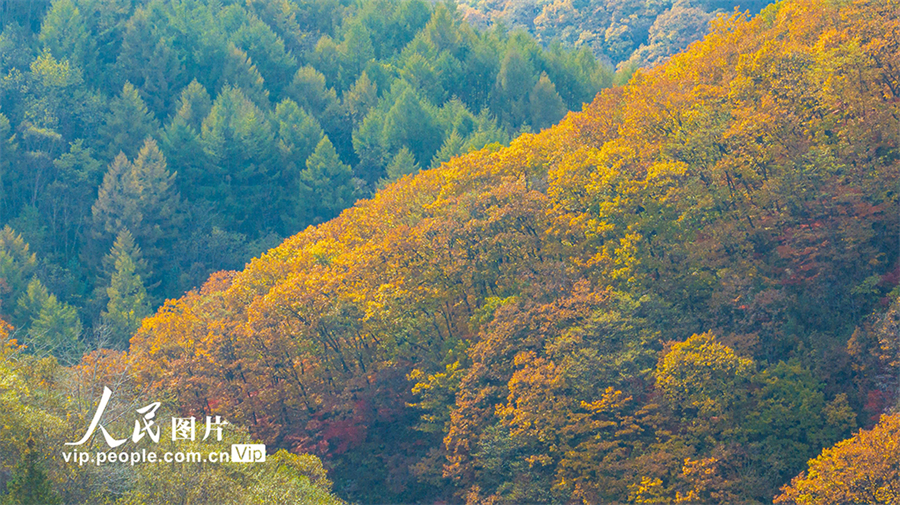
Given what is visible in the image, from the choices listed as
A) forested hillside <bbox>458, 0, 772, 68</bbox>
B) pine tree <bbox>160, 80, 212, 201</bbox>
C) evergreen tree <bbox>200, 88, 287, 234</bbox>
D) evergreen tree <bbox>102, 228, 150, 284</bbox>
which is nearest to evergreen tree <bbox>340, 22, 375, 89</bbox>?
forested hillside <bbox>458, 0, 772, 68</bbox>

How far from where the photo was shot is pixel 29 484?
21.7m

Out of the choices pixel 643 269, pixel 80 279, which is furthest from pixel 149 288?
pixel 643 269

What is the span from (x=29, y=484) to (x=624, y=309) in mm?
19956

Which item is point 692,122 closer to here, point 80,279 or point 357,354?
point 357,354

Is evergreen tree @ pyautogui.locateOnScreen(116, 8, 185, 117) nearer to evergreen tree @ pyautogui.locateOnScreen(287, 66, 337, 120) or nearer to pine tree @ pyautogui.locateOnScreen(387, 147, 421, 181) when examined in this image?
evergreen tree @ pyautogui.locateOnScreen(287, 66, 337, 120)

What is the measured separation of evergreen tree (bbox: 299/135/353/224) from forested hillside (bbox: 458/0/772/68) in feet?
105

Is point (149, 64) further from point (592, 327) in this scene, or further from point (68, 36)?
point (592, 327)

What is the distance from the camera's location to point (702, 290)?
34469mm

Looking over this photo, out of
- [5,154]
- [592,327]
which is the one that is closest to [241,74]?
[5,154]

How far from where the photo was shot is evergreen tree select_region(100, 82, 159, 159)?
75562mm

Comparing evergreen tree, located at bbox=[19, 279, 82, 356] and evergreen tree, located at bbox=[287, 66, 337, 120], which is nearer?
evergreen tree, located at bbox=[19, 279, 82, 356]

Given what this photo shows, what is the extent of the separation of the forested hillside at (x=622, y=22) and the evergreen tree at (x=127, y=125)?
39420 millimetres

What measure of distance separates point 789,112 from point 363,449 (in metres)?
20.8

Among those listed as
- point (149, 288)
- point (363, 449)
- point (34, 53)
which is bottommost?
point (363, 449)
